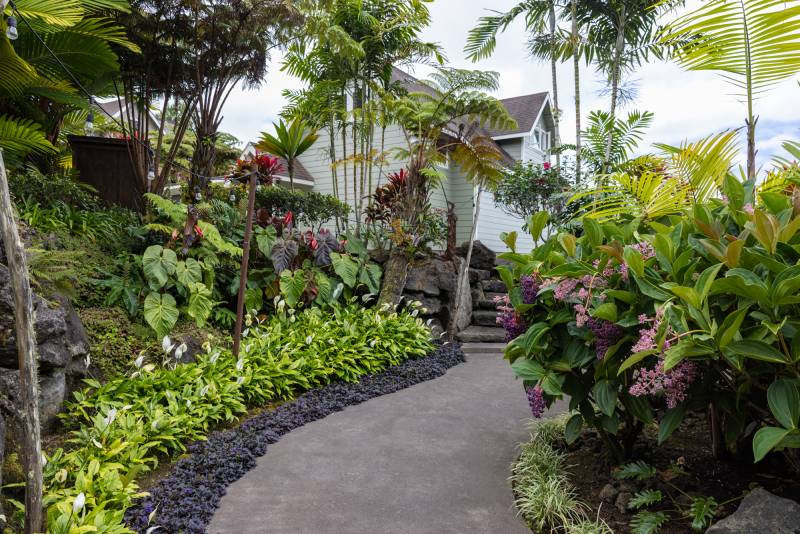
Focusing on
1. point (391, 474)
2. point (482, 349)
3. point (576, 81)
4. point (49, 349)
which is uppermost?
point (576, 81)

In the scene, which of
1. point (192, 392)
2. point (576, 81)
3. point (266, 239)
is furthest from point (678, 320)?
point (576, 81)

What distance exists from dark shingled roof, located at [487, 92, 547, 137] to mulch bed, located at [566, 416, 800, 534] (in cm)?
1257

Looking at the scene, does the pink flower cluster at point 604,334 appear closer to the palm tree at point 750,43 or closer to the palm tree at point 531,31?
the palm tree at point 750,43

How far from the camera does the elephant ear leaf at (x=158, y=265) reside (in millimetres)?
5266

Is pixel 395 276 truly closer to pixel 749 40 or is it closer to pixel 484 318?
pixel 484 318

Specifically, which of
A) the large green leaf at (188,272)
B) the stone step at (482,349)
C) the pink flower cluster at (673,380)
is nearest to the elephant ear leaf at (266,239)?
the large green leaf at (188,272)

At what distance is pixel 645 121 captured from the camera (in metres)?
9.27

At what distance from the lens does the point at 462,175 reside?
13102 mm

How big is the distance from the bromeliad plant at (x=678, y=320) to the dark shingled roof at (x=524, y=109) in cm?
1263

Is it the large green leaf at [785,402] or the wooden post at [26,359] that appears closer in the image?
the large green leaf at [785,402]

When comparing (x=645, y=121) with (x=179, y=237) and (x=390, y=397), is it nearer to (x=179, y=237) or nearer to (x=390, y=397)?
(x=390, y=397)

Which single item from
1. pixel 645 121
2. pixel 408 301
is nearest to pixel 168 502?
pixel 408 301

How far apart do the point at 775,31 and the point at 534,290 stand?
64.0 inches

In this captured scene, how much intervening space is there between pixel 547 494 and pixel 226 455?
203cm
